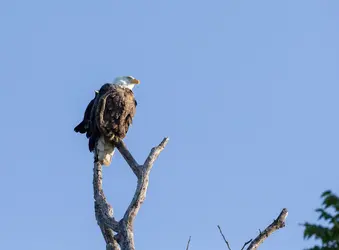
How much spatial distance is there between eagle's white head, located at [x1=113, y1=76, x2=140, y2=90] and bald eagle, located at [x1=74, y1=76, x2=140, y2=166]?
0.63 m

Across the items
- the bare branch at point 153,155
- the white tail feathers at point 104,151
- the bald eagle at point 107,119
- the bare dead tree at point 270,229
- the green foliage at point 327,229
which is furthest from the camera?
the bald eagle at point 107,119

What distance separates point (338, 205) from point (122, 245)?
4094 mm

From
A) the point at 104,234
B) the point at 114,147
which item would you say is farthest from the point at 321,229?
the point at 114,147

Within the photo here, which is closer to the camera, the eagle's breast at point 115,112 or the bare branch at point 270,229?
the bare branch at point 270,229

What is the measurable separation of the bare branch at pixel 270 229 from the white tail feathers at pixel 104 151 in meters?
2.07

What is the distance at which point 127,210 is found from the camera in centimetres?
816

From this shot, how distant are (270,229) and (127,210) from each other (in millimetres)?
1388

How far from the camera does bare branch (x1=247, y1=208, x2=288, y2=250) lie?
25.8 ft

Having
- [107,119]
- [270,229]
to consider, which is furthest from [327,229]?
[107,119]

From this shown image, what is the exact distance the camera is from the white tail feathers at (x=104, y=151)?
923 centimetres

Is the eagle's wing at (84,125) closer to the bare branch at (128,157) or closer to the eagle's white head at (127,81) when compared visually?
the bare branch at (128,157)

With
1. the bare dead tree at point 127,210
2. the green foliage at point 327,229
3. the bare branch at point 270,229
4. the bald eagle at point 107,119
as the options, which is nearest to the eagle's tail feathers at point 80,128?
the bald eagle at point 107,119

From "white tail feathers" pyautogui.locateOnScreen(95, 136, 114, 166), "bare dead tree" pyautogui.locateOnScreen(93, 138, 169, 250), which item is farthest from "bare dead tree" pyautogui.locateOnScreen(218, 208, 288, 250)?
"white tail feathers" pyautogui.locateOnScreen(95, 136, 114, 166)

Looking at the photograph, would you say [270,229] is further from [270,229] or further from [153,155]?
[153,155]
